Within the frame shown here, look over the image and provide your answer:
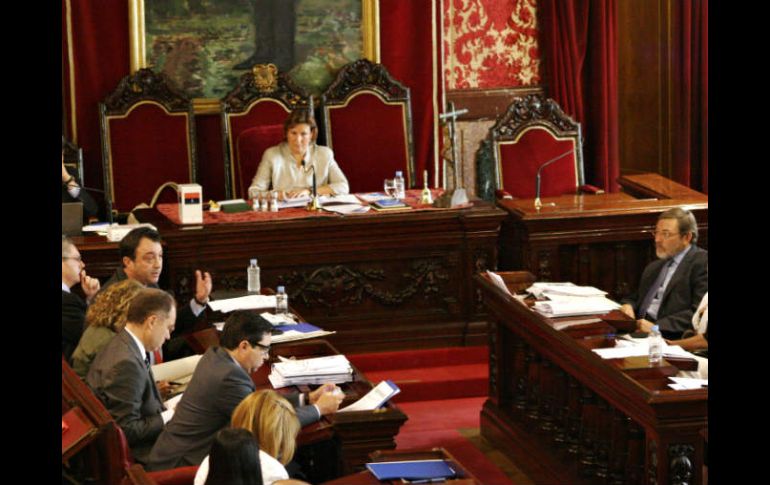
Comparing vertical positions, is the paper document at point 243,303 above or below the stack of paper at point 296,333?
above

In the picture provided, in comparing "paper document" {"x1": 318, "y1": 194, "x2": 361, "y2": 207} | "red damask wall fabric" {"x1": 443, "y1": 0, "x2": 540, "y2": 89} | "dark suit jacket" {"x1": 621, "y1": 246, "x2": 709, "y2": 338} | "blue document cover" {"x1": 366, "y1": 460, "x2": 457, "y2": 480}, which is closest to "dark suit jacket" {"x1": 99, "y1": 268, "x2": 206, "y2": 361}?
"paper document" {"x1": 318, "y1": 194, "x2": 361, "y2": 207}

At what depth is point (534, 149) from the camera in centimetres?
795

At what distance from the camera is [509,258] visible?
6.73 meters

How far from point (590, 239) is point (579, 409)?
6.99ft

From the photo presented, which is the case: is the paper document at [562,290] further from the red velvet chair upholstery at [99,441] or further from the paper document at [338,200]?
the red velvet chair upholstery at [99,441]

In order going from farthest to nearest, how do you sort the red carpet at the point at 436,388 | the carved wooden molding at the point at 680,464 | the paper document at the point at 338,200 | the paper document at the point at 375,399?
the paper document at the point at 338,200, the red carpet at the point at 436,388, the paper document at the point at 375,399, the carved wooden molding at the point at 680,464

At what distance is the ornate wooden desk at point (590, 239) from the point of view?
6.47 meters

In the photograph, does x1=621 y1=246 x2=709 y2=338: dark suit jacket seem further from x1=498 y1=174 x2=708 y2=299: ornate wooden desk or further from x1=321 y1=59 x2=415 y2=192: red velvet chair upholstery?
x1=321 y1=59 x2=415 y2=192: red velvet chair upholstery

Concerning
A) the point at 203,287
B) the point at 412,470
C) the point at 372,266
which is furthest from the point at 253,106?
the point at 412,470

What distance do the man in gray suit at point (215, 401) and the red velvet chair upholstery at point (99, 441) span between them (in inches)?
22.0

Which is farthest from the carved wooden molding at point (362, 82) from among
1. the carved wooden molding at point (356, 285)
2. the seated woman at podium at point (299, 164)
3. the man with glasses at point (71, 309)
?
the man with glasses at point (71, 309)
